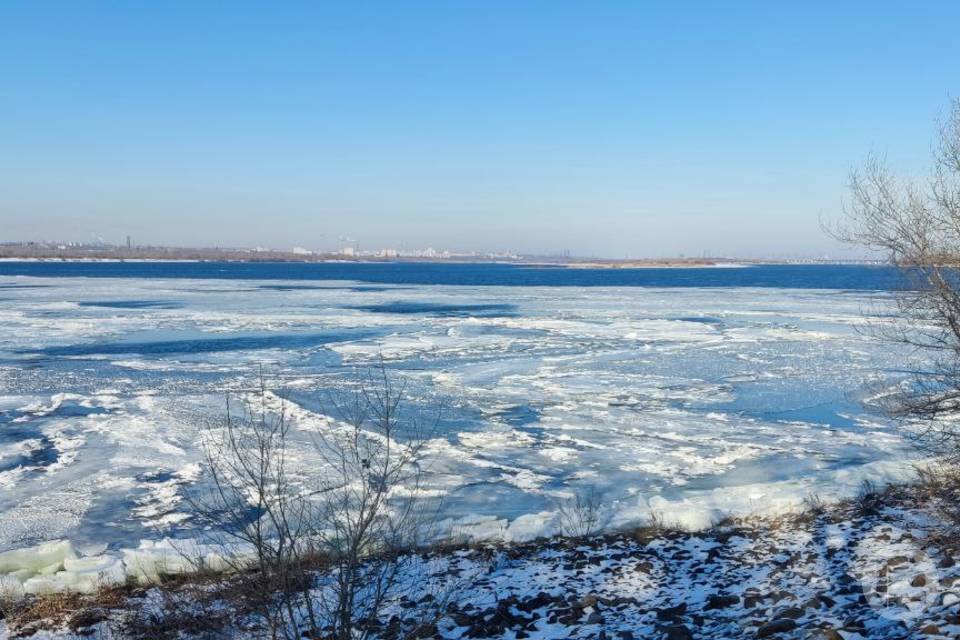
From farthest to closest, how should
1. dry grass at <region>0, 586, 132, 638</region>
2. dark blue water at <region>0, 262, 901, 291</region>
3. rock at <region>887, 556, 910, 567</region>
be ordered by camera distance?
dark blue water at <region>0, 262, 901, 291</region> → rock at <region>887, 556, 910, 567</region> → dry grass at <region>0, 586, 132, 638</region>

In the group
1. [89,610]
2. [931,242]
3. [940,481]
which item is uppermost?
[931,242]

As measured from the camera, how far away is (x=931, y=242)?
25.5 ft

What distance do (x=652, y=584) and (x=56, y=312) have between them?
32.8 m

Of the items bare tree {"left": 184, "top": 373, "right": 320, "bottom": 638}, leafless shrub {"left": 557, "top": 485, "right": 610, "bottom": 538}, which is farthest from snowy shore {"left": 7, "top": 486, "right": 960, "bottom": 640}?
bare tree {"left": 184, "top": 373, "right": 320, "bottom": 638}

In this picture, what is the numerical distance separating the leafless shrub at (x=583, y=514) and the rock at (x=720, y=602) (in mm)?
1854

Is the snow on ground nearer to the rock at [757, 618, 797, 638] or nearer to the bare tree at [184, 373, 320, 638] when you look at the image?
the bare tree at [184, 373, 320, 638]

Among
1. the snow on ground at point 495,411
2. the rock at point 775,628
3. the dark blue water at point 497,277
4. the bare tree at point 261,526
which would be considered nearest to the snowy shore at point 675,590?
the rock at point 775,628

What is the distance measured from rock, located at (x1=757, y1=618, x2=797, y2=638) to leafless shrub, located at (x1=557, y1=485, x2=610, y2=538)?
2.55 meters

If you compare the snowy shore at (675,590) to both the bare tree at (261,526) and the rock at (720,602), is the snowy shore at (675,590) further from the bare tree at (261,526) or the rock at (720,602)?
the bare tree at (261,526)

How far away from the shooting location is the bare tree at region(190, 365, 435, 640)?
14.5 feet

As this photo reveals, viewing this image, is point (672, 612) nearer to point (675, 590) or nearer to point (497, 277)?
point (675, 590)

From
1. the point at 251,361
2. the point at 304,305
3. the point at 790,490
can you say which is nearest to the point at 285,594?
the point at 790,490

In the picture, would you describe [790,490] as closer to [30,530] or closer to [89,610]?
[89,610]

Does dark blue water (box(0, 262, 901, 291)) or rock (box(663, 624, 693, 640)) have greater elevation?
dark blue water (box(0, 262, 901, 291))
